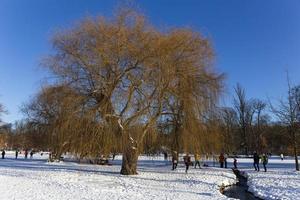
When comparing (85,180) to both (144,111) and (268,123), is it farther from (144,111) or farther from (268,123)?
(268,123)

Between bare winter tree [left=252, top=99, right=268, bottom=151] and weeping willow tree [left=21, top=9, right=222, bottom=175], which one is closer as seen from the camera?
weeping willow tree [left=21, top=9, right=222, bottom=175]

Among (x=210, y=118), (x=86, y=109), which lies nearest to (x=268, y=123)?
(x=210, y=118)

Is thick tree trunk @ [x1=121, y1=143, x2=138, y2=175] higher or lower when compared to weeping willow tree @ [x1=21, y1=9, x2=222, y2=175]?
lower

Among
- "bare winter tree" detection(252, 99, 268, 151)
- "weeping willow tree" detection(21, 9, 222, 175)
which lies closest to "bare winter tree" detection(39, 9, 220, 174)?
Result: "weeping willow tree" detection(21, 9, 222, 175)

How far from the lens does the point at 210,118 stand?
24391mm

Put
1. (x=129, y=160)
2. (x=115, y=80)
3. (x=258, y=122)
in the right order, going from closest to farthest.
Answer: (x=115, y=80) → (x=129, y=160) → (x=258, y=122)

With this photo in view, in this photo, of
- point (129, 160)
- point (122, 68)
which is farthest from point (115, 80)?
point (129, 160)

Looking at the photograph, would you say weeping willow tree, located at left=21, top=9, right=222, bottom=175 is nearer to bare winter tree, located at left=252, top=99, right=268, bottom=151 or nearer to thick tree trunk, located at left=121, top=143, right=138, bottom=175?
thick tree trunk, located at left=121, top=143, right=138, bottom=175

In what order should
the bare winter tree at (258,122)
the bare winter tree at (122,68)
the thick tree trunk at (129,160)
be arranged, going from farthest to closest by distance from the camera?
1. the bare winter tree at (258,122)
2. the thick tree trunk at (129,160)
3. the bare winter tree at (122,68)

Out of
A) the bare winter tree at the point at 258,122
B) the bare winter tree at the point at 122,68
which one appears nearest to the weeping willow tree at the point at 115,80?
the bare winter tree at the point at 122,68

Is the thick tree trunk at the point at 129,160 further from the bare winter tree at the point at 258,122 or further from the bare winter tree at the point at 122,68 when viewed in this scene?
the bare winter tree at the point at 258,122

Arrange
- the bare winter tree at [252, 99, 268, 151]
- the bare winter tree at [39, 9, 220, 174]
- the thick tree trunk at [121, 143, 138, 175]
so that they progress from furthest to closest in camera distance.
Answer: the bare winter tree at [252, 99, 268, 151], the thick tree trunk at [121, 143, 138, 175], the bare winter tree at [39, 9, 220, 174]

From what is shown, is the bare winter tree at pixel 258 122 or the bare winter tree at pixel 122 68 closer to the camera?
the bare winter tree at pixel 122 68

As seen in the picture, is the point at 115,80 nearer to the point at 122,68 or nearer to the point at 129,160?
the point at 122,68
